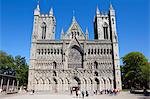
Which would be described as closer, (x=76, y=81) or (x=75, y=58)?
(x=76, y=81)

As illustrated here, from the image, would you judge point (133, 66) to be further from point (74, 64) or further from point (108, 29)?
point (74, 64)

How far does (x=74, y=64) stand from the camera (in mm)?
43125

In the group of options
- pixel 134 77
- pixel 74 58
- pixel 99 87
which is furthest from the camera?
pixel 134 77

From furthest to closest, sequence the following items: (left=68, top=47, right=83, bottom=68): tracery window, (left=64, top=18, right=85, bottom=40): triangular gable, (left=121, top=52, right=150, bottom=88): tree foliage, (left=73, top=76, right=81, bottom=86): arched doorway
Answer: (left=121, top=52, right=150, bottom=88): tree foliage < (left=64, top=18, right=85, bottom=40): triangular gable < (left=68, top=47, right=83, bottom=68): tracery window < (left=73, top=76, right=81, bottom=86): arched doorway

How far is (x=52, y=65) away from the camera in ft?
139

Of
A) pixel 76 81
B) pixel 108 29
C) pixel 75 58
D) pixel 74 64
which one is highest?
pixel 108 29

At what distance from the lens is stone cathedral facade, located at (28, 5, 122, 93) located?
40.9 meters

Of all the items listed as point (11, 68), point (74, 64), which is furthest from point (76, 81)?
point (11, 68)

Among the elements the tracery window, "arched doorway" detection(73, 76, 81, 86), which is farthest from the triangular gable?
"arched doorway" detection(73, 76, 81, 86)

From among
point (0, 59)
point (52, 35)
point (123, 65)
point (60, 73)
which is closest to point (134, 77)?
point (123, 65)

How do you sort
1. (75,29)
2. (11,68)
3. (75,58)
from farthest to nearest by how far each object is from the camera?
(11,68) < (75,29) < (75,58)

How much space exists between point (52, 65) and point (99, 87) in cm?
1306

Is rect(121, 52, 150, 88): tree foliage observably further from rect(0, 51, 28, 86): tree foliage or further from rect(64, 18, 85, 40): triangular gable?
rect(0, 51, 28, 86): tree foliage

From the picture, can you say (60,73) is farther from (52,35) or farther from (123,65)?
(123,65)
